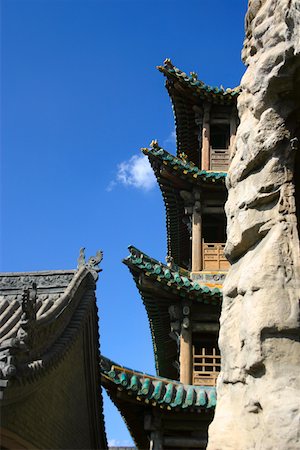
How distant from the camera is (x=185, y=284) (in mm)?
11812

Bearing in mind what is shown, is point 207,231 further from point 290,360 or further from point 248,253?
point 290,360

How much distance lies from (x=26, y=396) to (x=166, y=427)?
15.6ft

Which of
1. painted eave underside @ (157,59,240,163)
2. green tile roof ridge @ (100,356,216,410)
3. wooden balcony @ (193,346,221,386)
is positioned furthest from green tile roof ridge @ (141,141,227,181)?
green tile roof ridge @ (100,356,216,410)

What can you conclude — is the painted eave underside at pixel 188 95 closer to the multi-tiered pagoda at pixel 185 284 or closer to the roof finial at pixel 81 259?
the multi-tiered pagoda at pixel 185 284

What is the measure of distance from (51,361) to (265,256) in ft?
11.7

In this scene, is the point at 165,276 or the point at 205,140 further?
the point at 205,140

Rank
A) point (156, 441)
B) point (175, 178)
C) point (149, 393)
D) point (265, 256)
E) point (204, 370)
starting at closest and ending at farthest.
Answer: point (265, 256)
point (149, 393)
point (156, 441)
point (204, 370)
point (175, 178)

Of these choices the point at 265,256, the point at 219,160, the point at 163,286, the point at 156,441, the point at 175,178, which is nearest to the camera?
the point at 265,256

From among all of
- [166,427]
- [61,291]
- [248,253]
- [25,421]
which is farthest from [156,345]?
[248,253]

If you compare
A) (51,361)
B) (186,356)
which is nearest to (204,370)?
(186,356)

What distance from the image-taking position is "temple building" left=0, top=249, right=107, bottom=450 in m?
6.01

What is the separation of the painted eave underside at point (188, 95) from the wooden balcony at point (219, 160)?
4.38 ft

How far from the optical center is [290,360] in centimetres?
457

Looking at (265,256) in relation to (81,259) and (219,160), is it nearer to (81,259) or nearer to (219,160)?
(81,259)
